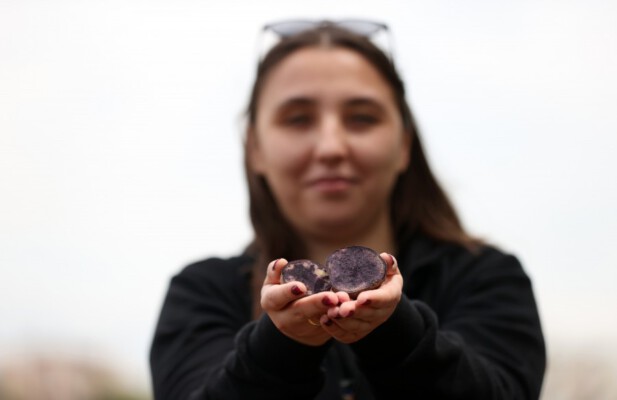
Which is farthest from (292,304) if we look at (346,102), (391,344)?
(346,102)

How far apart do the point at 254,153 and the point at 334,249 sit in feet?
1.23

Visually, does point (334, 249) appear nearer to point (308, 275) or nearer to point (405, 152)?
point (405, 152)

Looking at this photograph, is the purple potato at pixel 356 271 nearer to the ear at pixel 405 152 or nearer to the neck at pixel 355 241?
the neck at pixel 355 241

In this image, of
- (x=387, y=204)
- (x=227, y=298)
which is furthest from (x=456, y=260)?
(x=227, y=298)

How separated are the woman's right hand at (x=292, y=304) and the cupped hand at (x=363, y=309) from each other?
2cm

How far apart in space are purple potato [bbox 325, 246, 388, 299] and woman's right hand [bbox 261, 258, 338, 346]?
0.19ft

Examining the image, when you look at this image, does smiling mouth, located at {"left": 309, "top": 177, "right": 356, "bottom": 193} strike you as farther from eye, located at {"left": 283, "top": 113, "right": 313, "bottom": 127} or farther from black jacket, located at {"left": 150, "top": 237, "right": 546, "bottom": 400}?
black jacket, located at {"left": 150, "top": 237, "right": 546, "bottom": 400}

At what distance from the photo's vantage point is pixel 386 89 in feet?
7.84

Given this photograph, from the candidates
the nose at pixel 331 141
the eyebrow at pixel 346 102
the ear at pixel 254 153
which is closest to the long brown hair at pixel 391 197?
the ear at pixel 254 153

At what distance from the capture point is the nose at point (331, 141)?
2.18m

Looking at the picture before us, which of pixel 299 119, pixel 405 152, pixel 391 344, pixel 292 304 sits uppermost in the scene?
pixel 299 119

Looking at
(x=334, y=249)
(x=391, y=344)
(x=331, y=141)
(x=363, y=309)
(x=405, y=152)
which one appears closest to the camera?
(x=363, y=309)

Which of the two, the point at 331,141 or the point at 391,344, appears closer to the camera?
the point at 391,344

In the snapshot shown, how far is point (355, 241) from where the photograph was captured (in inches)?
91.6
